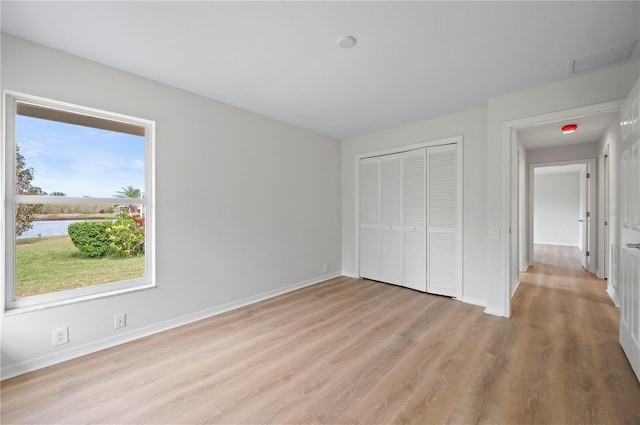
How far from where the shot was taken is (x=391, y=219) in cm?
431

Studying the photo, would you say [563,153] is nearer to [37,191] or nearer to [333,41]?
[333,41]

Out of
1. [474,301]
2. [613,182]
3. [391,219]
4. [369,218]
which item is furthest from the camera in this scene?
[369,218]

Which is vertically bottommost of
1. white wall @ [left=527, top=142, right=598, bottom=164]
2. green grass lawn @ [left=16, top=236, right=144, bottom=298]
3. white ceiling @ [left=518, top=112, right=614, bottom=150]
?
green grass lawn @ [left=16, top=236, right=144, bottom=298]

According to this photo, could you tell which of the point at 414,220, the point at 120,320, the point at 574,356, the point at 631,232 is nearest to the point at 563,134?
the point at 414,220

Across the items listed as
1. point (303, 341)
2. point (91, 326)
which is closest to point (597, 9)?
point (303, 341)

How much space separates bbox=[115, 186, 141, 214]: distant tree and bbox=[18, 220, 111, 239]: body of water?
0.41 meters

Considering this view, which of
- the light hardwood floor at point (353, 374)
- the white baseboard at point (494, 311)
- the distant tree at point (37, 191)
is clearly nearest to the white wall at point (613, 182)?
the light hardwood floor at point (353, 374)

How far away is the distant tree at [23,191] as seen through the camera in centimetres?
207

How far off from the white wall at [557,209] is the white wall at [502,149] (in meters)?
6.93

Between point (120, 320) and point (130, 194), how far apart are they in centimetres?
118

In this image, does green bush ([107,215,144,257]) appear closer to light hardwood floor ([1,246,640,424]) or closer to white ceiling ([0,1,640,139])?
light hardwood floor ([1,246,640,424])

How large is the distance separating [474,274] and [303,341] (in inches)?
94.5

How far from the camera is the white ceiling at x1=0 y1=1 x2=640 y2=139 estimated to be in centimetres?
174

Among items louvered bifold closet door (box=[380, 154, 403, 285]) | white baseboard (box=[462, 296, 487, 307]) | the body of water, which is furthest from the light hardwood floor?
louvered bifold closet door (box=[380, 154, 403, 285])
